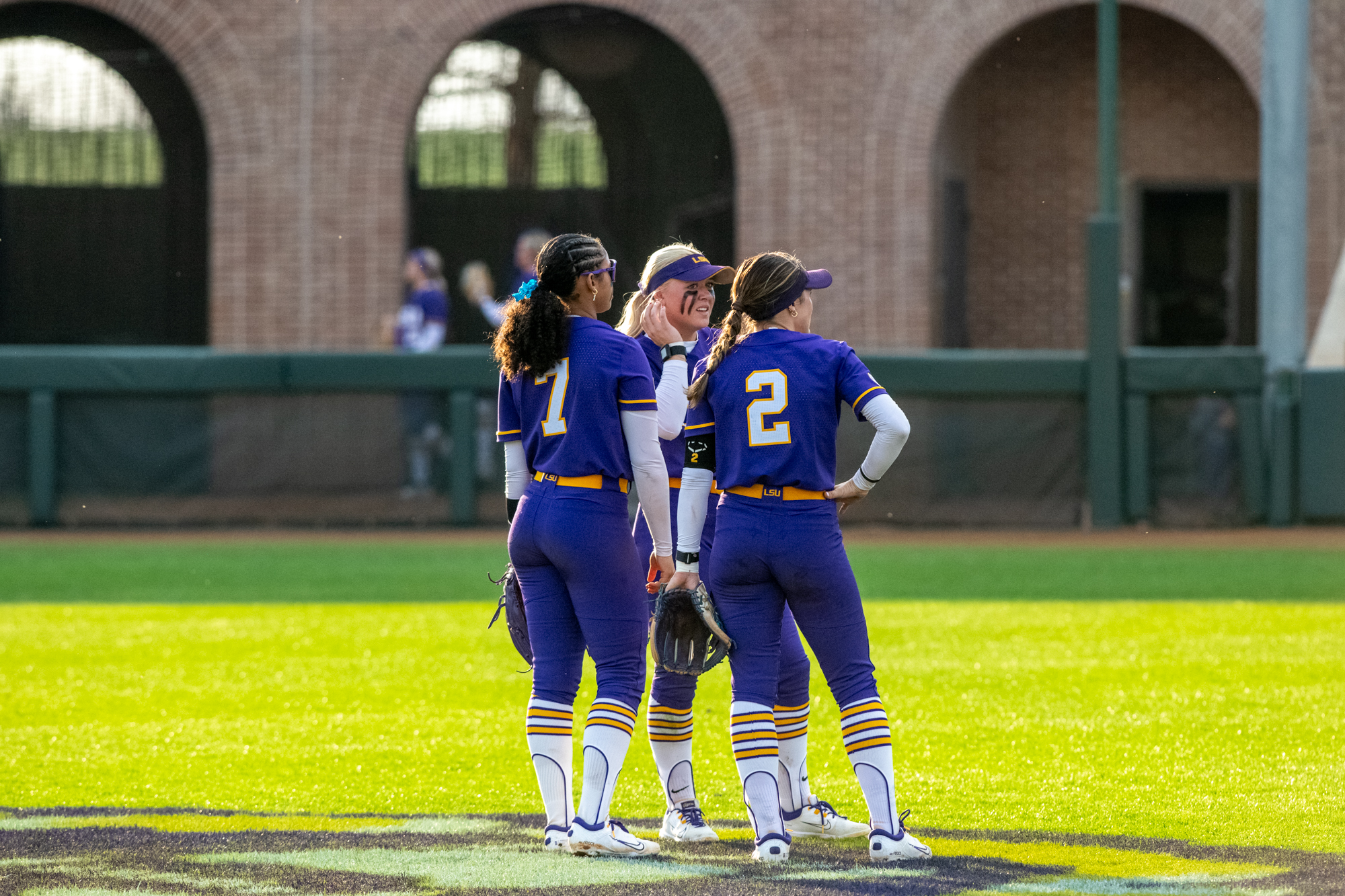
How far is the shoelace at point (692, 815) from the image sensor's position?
4883mm

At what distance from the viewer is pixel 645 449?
15.2 ft

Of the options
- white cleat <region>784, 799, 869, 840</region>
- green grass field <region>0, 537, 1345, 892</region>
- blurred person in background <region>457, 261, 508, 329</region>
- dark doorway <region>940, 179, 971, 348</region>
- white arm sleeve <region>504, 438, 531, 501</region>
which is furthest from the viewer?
dark doorway <region>940, 179, 971, 348</region>

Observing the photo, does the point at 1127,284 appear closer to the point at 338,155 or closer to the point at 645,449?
the point at 338,155

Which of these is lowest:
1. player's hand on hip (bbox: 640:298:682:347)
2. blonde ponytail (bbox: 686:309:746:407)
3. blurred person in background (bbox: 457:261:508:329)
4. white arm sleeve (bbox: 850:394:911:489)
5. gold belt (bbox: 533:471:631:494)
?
gold belt (bbox: 533:471:631:494)

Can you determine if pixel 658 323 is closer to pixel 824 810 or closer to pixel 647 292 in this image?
pixel 647 292

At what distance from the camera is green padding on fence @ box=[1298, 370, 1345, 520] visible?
13.7m

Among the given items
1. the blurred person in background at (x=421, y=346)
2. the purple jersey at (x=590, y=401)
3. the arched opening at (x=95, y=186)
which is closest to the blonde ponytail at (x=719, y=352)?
the purple jersey at (x=590, y=401)

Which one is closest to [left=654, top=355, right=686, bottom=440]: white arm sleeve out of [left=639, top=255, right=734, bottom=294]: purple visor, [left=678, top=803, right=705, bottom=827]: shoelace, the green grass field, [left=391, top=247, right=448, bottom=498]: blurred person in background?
[left=639, top=255, right=734, bottom=294]: purple visor

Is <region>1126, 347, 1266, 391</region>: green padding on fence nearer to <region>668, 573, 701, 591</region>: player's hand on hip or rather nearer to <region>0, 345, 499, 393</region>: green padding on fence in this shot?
<region>0, 345, 499, 393</region>: green padding on fence

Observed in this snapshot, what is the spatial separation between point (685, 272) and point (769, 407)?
570 millimetres

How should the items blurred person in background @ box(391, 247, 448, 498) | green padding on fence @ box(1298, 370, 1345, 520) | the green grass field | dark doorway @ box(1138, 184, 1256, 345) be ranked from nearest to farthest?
the green grass field, green padding on fence @ box(1298, 370, 1345, 520), blurred person in background @ box(391, 247, 448, 498), dark doorway @ box(1138, 184, 1256, 345)

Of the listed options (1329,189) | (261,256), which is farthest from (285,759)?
(1329,189)

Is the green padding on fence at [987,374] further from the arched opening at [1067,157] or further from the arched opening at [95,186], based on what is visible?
the arched opening at [95,186]

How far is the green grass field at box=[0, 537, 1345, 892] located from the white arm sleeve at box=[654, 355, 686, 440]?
128cm
